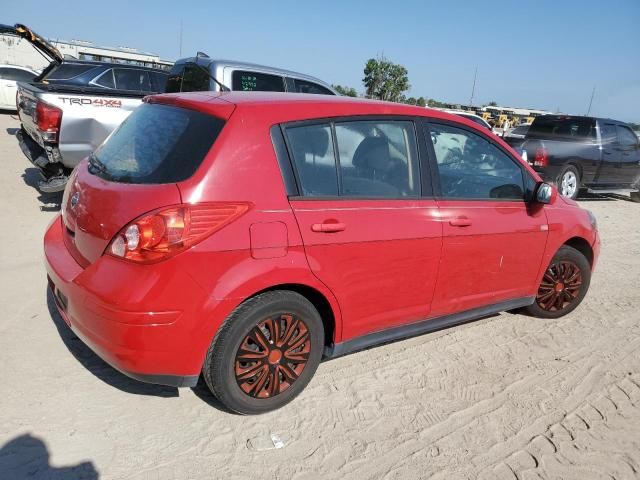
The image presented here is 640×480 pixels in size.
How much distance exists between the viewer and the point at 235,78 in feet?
22.8

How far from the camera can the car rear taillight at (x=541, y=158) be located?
34.6 feet

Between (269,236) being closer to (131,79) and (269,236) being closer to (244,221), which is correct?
(244,221)

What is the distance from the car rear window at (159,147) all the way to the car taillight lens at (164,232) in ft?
0.64

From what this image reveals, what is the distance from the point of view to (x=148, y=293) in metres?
2.37

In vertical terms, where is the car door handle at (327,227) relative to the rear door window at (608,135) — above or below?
below

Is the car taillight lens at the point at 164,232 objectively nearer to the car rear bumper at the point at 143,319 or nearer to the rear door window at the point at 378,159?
the car rear bumper at the point at 143,319

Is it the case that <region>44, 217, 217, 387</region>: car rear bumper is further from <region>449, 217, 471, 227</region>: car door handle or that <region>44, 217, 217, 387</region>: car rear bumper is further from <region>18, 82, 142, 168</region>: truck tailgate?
<region>18, 82, 142, 168</region>: truck tailgate

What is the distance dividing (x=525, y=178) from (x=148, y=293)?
9.56ft

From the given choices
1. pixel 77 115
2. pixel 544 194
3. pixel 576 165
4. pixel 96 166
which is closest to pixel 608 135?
pixel 576 165

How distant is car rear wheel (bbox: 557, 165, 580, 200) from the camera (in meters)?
10.7

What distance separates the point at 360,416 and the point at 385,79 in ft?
88.5

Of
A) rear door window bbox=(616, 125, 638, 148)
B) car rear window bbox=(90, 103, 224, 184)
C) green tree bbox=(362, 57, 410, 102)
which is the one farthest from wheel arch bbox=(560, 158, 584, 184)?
green tree bbox=(362, 57, 410, 102)

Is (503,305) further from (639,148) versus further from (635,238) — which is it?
(639,148)

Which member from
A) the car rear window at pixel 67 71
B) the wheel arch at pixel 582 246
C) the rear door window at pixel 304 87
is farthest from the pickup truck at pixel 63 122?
the wheel arch at pixel 582 246
